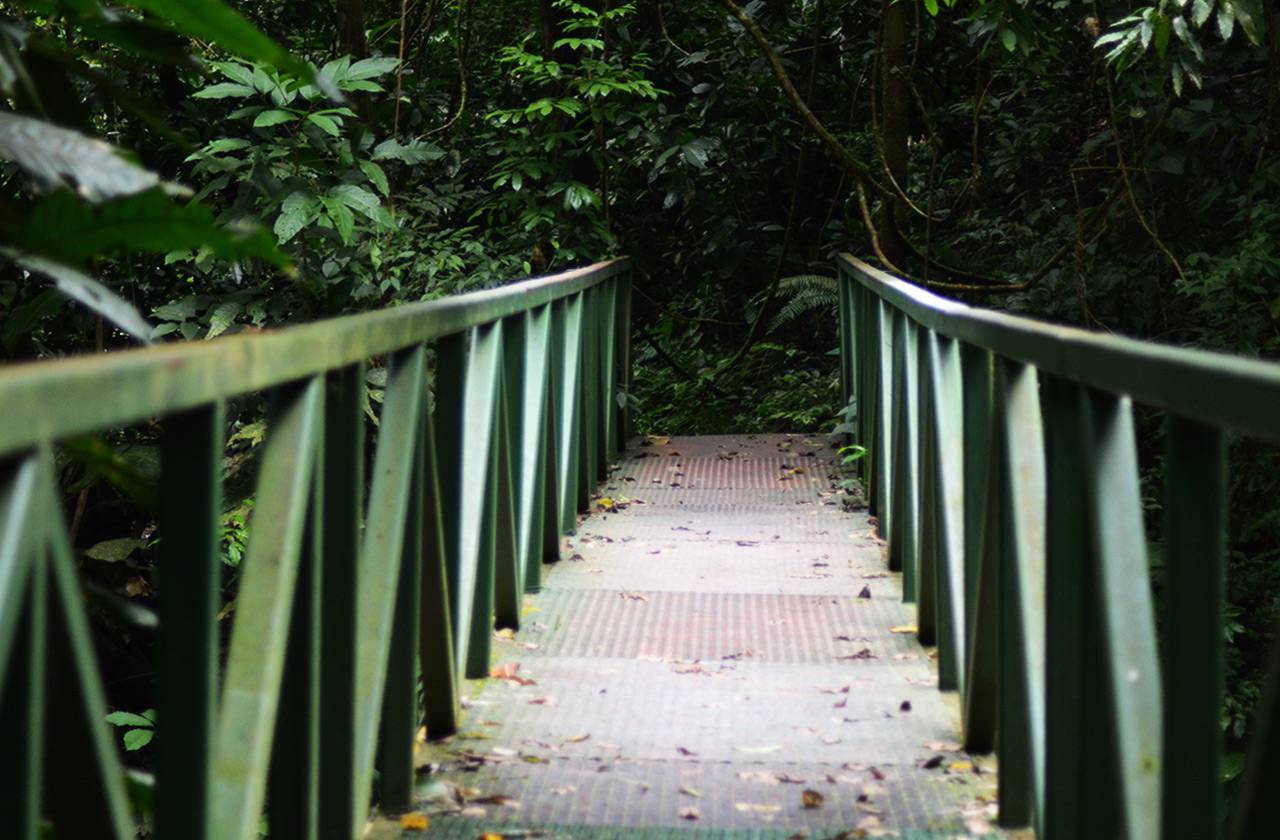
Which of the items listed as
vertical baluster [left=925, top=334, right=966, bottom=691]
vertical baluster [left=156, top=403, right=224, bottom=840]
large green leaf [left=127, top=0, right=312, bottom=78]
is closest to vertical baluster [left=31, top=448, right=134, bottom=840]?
vertical baluster [left=156, top=403, right=224, bottom=840]

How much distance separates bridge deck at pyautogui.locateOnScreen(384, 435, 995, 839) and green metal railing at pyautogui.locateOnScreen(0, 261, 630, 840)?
7.4 inches

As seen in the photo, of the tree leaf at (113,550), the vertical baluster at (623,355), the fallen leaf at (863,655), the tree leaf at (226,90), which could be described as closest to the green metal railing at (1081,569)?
the fallen leaf at (863,655)

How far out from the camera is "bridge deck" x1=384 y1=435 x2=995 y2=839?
2.75 m

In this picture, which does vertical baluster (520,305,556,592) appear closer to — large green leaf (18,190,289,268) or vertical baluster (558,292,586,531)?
vertical baluster (558,292,586,531)

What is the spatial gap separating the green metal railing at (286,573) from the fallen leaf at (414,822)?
1.7 inches

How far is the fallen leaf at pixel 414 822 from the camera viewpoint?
2.66m

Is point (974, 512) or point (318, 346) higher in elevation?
point (318, 346)

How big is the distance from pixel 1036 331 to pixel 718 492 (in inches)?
178

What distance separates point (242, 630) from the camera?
5.73 ft

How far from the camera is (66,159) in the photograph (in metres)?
1.41

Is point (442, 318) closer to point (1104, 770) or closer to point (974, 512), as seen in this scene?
point (974, 512)

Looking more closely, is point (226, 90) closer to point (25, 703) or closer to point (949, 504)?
point (949, 504)

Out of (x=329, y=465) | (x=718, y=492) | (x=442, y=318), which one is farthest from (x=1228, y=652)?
(x=329, y=465)

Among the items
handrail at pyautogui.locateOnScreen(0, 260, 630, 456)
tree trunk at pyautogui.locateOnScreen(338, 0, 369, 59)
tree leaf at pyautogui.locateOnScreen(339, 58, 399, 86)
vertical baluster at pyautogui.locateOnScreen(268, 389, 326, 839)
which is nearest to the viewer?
handrail at pyautogui.locateOnScreen(0, 260, 630, 456)
